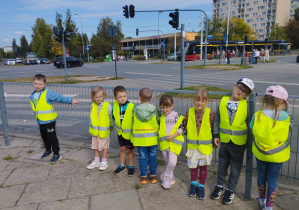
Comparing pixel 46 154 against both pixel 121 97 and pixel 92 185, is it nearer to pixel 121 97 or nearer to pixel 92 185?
pixel 92 185

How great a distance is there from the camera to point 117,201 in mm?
3027

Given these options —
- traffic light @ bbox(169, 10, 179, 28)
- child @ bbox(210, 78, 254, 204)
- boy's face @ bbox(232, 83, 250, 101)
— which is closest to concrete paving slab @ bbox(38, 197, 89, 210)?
child @ bbox(210, 78, 254, 204)

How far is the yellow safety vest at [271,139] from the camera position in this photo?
99.0 inches

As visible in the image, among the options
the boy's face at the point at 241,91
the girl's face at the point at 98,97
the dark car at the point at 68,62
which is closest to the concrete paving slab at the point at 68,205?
the girl's face at the point at 98,97

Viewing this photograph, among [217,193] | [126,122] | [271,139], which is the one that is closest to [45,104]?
[126,122]

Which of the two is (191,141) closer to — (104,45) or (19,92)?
(19,92)

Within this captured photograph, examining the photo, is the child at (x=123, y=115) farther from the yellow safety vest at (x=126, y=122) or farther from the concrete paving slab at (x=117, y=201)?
the concrete paving slab at (x=117, y=201)

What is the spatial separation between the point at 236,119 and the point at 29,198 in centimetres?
269

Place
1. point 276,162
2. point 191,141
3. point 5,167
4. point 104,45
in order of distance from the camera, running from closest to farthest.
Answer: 1. point 276,162
2. point 191,141
3. point 5,167
4. point 104,45

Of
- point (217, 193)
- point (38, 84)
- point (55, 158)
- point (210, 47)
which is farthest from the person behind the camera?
point (210, 47)

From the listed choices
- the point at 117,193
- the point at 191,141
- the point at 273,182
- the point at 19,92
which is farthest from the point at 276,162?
the point at 19,92

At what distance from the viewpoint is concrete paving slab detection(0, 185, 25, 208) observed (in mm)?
3042

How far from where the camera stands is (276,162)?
2.61m

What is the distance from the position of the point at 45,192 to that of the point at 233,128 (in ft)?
8.21
